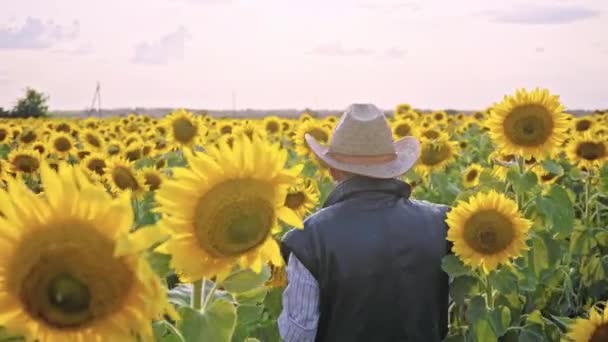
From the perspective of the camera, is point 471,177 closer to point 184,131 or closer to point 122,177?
point 122,177

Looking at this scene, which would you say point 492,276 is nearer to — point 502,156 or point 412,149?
point 412,149

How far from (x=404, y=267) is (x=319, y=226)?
0.38 meters

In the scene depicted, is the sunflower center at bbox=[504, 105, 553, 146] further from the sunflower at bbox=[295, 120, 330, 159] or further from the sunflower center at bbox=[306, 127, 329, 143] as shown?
the sunflower center at bbox=[306, 127, 329, 143]

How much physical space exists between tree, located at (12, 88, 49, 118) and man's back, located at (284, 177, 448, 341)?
3619 centimetres

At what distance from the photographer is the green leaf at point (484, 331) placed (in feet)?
14.6

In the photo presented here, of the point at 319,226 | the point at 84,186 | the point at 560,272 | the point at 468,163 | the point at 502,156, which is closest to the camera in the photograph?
the point at 84,186

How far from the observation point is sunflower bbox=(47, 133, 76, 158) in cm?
1025

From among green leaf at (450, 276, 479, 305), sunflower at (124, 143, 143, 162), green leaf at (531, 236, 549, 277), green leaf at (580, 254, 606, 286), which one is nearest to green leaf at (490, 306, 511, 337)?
green leaf at (450, 276, 479, 305)

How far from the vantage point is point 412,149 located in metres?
4.13

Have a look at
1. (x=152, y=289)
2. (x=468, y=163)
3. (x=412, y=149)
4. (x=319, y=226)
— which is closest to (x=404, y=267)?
(x=319, y=226)

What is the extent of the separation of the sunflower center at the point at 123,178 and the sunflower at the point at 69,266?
4.97 metres

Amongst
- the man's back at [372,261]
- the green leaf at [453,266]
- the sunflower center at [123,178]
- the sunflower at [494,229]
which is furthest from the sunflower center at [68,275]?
the sunflower center at [123,178]

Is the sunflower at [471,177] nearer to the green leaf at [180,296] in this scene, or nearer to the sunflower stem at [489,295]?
the sunflower stem at [489,295]

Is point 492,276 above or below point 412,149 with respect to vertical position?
below
